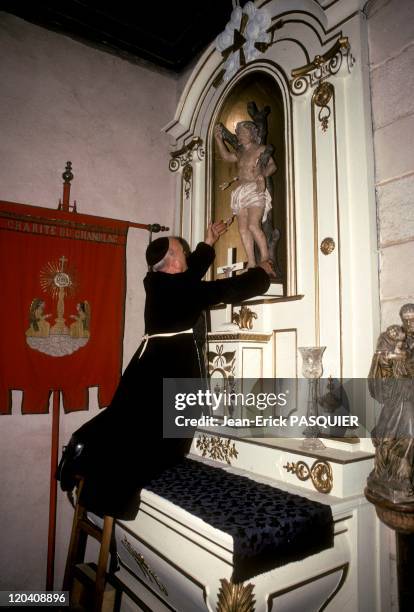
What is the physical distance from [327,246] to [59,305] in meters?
2.07

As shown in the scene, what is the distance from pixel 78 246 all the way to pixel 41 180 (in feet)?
2.07

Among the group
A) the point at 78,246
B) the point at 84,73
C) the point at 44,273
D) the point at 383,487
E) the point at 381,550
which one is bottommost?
the point at 381,550

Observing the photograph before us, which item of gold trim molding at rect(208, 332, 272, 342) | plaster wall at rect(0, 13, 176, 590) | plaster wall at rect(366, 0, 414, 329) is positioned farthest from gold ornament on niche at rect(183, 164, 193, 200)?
plaster wall at rect(366, 0, 414, 329)

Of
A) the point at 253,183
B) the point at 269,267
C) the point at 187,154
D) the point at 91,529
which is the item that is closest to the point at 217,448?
the point at 91,529

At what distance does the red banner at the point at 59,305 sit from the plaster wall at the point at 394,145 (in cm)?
211

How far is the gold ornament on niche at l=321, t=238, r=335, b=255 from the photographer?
2.47 meters

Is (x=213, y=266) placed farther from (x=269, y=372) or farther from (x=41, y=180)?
(x=41, y=180)

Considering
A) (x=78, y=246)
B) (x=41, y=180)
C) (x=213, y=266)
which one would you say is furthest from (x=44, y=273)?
(x=213, y=266)

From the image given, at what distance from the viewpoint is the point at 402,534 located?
1.80 metres

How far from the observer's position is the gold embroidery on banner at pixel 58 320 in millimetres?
3178

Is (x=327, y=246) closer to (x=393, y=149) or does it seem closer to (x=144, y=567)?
(x=393, y=149)

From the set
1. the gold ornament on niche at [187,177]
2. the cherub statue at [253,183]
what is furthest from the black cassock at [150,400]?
the gold ornament on niche at [187,177]

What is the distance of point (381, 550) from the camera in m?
2.04

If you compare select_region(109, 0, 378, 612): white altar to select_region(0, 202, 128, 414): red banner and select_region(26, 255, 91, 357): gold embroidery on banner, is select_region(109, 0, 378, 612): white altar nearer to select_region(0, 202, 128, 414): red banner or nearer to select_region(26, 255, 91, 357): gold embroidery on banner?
select_region(0, 202, 128, 414): red banner
